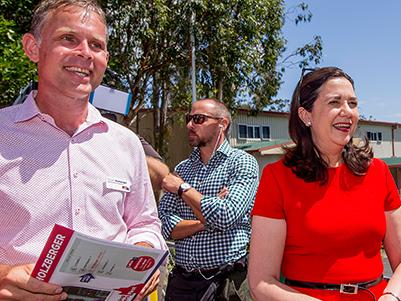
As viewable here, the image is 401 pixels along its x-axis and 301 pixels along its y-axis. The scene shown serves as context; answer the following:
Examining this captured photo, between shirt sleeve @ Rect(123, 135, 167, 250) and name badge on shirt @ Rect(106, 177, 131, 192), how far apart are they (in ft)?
0.25

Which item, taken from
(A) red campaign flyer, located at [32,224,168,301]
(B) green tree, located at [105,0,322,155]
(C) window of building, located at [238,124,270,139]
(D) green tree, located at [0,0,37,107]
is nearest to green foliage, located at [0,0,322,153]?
(B) green tree, located at [105,0,322,155]

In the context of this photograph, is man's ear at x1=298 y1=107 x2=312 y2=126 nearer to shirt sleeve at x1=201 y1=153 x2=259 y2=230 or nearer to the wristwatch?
shirt sleeve at x1=201 y1=153 x2=259 y2=230

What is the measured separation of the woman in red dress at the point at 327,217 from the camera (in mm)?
2396

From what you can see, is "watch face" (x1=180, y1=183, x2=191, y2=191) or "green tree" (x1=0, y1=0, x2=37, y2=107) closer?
"watch face" (x1=180, y1=183, x2=191, y2=191)

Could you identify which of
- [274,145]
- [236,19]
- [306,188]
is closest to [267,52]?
[236,19]

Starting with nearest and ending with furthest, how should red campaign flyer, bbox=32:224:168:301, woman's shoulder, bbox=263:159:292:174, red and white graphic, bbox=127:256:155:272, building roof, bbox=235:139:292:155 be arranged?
red campaign flyer, bbox=32:224:168:301, red and white graphic, bbox=127:256:155:272, woman's shoulder, bbox=263:159:292:174, building roof, bbox=235:139:292:155

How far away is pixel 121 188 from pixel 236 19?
46.4ft

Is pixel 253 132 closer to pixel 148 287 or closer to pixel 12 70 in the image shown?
pixel 12 70

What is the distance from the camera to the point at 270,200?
2465 mm

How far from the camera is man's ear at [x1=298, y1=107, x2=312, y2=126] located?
271 centimetres

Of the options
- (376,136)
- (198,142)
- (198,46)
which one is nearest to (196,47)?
(198,46)

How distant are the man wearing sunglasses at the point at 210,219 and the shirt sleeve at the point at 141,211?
1161 mm

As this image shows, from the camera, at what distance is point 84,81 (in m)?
2.17

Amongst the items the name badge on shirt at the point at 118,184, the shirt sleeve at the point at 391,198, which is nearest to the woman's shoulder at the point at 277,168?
the shirt sleeve at the point at 391,198
